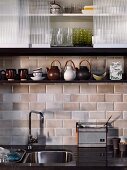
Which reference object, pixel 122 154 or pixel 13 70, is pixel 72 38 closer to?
pixel 13 70

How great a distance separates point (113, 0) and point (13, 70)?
100cm

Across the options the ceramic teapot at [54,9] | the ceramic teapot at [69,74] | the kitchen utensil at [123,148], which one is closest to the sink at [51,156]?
the kitchen utensil at [123,148]

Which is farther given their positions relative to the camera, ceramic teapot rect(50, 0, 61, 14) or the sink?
the sink

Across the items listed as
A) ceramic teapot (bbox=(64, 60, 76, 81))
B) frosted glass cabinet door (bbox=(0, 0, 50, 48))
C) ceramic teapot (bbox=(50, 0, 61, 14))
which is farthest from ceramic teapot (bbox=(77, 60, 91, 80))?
ceramic teapot (bbox=(50, 0, 61, 14))

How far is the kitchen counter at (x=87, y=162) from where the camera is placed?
259 centimetres

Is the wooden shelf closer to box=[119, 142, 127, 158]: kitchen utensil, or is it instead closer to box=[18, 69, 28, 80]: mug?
box=[18, 69, 28, 80]: mug

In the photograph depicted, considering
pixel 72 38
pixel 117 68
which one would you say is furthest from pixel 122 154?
pixel 72 38

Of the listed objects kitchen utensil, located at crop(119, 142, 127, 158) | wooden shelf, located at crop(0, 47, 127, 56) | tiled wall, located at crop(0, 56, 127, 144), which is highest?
wooden shelf, located at crop(0, 47, 127, 56)

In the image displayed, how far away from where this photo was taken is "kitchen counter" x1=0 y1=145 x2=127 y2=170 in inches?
102

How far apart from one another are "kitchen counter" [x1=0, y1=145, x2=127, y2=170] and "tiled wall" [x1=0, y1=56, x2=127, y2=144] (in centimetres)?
21

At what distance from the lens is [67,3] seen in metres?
3.02

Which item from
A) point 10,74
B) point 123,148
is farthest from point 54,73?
point 123,148

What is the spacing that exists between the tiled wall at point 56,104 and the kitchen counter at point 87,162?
0.21m

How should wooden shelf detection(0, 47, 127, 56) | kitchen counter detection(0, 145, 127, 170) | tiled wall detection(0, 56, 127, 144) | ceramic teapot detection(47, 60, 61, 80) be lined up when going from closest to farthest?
kitchen counter detection(0, 145, 127, 170)
wooden shelf detection(0, 47, 127, 56)
ceramic teapot detection(47, 60, 61, 80)
tiled wall detection(0, 56, 127, 144)
